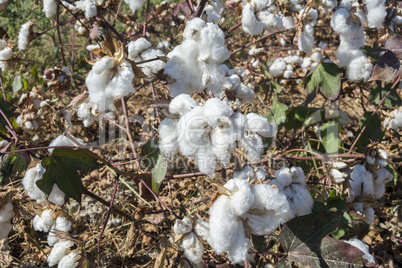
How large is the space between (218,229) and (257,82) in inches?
60.7

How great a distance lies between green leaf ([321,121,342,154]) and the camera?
172 cm

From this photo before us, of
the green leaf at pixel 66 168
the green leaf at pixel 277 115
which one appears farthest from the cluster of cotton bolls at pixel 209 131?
the green leaf at pixel 277 115

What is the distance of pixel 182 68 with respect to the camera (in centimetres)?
110

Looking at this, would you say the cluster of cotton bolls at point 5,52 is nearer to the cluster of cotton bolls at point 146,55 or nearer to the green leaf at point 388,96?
the cluster of cotton bolls at point 146,55

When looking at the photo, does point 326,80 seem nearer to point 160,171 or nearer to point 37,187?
point 160,171

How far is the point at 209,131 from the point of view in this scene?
3.01ft

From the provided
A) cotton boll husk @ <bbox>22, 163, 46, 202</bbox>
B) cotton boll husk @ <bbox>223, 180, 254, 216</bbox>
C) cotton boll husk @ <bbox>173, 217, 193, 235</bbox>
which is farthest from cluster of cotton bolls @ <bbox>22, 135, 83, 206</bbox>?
cotton boll husk @ <bbox>223, 180, 254, 216</bbox>

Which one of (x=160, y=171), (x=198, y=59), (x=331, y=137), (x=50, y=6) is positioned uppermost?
(x=198, y=59)

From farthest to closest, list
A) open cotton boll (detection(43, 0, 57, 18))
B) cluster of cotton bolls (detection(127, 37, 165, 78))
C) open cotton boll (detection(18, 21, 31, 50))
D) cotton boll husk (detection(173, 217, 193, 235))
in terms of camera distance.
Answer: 1. open cotton boll (detection(18, 21, 31, 50))
2. open cotton boll (detection(43, 0, 57, 18))
3. cluster of cotton bolls (detection(127, 37, 165, 78))
4. cotton boll husk (detection(173, 217, 193, 235))

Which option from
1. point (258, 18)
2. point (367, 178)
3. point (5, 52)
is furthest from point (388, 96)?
point (5, 52)

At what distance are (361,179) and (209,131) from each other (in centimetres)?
68

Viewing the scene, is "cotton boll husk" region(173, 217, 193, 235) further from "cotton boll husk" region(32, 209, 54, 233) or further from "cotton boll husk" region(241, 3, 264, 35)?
"cotton boll husk" region(241, 3, 264, 35)

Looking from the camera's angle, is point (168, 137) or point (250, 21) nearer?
point (168, 137)

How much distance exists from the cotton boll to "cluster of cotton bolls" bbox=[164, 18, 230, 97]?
156 mm
